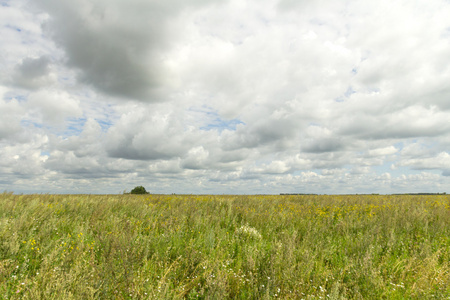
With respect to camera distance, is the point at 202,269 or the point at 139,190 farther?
the point at 139,190

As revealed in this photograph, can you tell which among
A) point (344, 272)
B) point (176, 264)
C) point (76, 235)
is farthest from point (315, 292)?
point (76, 235)

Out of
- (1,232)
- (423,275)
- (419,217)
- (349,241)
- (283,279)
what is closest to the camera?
(283,279)

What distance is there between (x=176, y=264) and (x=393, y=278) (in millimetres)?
3794

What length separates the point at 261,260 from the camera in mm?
4137

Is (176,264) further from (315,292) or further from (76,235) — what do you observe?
(76,235)

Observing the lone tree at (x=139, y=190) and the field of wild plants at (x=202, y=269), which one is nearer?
the field of wild plants at (x=202, y=269)

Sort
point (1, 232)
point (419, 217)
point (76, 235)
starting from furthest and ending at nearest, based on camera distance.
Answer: point (419, 217), point (76, 235), point (1, 232)

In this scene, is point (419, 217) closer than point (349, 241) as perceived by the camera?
No

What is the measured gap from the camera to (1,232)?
4746mm

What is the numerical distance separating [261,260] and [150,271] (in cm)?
183

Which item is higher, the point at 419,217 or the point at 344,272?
the point at 419,217

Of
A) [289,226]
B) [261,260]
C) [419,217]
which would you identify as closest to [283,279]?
[261,260]

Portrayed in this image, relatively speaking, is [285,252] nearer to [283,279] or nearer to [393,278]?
[283,279]

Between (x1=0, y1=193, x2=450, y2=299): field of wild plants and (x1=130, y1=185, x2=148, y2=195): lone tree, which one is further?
(x1=130, y1=185, x2=148, y2=195): lone tree
